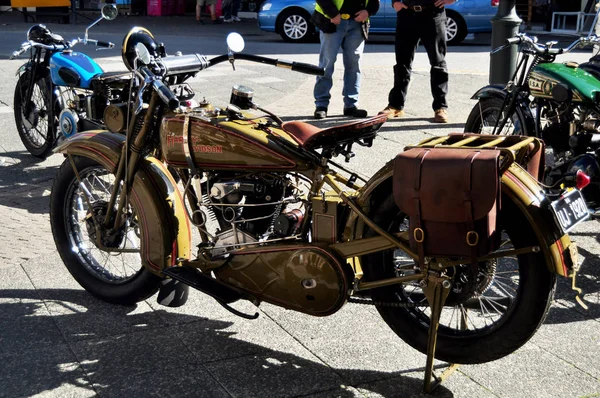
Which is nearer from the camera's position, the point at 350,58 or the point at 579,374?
the point at 579,374

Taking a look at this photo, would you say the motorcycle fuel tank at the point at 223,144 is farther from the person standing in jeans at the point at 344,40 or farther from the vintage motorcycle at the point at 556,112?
the person standing in jeans at the point at 344,40

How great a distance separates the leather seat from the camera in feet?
12.2

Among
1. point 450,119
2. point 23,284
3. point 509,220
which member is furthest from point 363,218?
point 450,119

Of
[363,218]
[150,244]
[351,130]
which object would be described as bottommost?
[150,244]

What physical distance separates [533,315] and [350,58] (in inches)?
234

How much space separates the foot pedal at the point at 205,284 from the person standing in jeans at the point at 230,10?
1780 centimetres

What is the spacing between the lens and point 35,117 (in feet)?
25.5

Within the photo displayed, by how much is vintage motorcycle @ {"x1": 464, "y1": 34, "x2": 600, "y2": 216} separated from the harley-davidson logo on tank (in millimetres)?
1926

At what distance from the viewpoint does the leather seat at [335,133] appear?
12.2 ft

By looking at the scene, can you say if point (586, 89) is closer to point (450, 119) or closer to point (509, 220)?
point (509, 220)

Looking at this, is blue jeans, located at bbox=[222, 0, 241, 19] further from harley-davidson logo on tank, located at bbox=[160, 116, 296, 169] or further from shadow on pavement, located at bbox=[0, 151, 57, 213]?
harley-davidson logo on tank, located at bbox=[160, 116, 296, 169]

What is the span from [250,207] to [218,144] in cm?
33

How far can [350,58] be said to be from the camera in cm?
905

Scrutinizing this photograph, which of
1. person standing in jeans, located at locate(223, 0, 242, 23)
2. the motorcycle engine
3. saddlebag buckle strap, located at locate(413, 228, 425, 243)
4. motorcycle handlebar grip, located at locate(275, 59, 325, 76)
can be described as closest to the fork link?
the motorcycle engine
